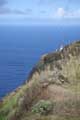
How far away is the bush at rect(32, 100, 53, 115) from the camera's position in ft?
34.4

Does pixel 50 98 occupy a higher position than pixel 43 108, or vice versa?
pixel 50 98

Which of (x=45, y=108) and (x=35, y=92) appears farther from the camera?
(x=35, y=92)

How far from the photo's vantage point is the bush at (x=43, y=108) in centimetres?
1048

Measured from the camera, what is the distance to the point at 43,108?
10.5 meters

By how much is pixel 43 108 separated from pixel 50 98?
2.18 ft

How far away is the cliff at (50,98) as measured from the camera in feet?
34.2

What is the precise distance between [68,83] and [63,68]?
0.48 m

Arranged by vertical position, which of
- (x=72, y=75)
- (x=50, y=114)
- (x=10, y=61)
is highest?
(x=10, y=61)

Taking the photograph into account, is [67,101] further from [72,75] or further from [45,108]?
Result: [72,75]

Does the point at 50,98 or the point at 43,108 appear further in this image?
the point at 50,98

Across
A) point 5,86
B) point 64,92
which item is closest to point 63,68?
point 64,92

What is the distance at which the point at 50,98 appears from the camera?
439 inches

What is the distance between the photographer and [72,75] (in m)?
12.0

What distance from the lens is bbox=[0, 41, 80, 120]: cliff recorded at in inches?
411
